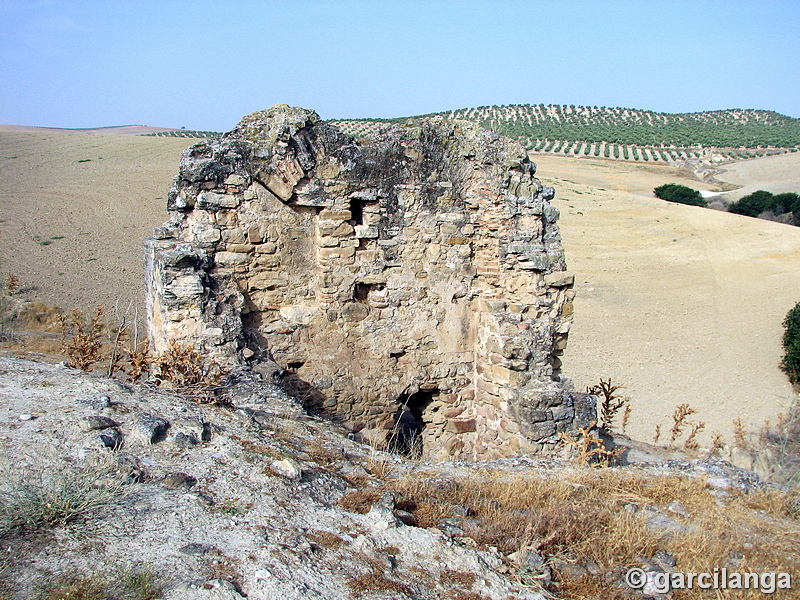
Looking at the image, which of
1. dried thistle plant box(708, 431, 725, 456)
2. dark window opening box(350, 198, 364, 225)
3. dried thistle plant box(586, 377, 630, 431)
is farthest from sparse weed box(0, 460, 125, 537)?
dried thistle plant box(708, 431, 725, 456)

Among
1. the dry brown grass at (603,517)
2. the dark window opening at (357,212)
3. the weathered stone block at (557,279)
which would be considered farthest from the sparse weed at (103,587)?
the weathered stone block at (557,279)

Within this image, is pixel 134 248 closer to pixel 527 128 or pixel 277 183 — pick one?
pixel 277 183

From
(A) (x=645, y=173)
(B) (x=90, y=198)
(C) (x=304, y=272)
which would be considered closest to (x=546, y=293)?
(C) (x=304, y=272)

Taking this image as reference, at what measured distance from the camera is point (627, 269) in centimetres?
2417

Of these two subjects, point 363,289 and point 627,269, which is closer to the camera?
point 363,289

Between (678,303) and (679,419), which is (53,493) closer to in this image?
(679,419)

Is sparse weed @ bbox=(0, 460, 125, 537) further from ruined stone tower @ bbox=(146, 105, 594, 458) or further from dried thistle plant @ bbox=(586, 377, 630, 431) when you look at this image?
dried thistle plant @ bbox=(586, 377, 630, 431)

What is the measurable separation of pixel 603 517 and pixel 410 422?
11.5 feet

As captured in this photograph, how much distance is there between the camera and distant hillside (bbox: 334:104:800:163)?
5638 centimetres

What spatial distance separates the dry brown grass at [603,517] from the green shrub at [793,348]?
12424mm

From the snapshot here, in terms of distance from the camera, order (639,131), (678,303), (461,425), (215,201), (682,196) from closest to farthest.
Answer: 1. (215,201)
2. (461,425)
3. (678,303)
4. (682,196)
5. (639,131)

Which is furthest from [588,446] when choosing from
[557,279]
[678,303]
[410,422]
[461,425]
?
[678,303]

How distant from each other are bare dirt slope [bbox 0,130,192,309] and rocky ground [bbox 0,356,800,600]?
12.3m

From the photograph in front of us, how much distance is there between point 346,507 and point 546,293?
11.8ft
